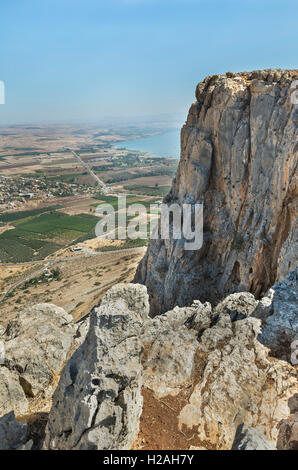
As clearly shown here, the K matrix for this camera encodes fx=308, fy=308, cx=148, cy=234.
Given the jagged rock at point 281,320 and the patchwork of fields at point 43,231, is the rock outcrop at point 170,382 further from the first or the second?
the patchwork of fields at point 43,231

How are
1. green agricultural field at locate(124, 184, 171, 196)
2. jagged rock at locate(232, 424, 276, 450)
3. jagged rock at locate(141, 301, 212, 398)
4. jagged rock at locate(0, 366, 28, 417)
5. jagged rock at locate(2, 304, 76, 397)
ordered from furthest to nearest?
green agricultural field at locate(124, 184, 171, 196), jagged rock at locate(2, 304, 76, 397), jagged rock at locate(0, 366, 28, 417), jagged rock at locate(141, 301, 212, 398), jagged rock at locate(232, 424, 276, 450)

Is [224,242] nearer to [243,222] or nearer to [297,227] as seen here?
[243,222]

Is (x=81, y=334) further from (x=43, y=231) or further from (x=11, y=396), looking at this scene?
(x=43, y=231)

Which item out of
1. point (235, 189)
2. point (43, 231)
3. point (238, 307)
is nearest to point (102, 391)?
point (238, 307)

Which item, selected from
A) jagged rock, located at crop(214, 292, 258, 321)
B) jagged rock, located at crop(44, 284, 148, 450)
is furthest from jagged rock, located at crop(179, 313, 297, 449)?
jagged rock, located at crop(44, 284, 148, 450)

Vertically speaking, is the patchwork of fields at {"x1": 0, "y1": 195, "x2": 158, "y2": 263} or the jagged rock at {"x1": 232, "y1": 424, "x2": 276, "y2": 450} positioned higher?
the jagged rock at {"x1": 232, "y1": 424, "x2": 276, "y2": 450}

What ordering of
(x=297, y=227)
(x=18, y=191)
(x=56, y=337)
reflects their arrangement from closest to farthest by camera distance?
(x=56, y=337)
(x=297, y=227)
(x=18, y=191)

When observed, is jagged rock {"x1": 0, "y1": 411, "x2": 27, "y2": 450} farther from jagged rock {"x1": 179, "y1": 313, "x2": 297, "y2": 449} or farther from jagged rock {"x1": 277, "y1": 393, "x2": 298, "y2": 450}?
jagged rock {"x1": 277, "y1": 393, "x2": 298, "y2": 450}
